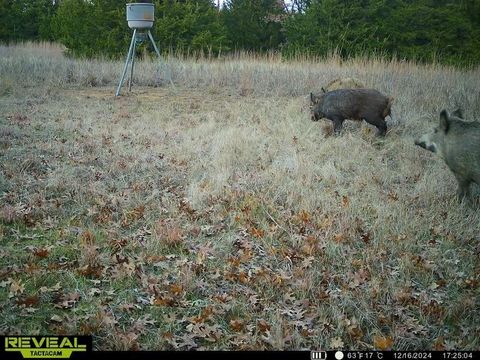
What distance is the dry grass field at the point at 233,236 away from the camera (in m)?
3.57

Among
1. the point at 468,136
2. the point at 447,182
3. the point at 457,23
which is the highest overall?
the point at 457,23

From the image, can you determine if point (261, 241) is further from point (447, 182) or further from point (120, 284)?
point (447, 182)

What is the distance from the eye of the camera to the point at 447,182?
654 centimetres

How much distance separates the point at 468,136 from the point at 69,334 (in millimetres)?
4846

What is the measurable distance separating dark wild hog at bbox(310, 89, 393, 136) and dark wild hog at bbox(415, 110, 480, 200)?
2671 mm

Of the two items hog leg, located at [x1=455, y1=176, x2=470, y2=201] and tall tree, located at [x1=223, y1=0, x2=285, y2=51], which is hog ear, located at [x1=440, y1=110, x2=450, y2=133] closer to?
hog leg, located at [x1=455, y1=176, x2=470, y2=201]

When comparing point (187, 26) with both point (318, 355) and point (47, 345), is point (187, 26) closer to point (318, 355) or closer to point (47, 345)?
point (47, 345)

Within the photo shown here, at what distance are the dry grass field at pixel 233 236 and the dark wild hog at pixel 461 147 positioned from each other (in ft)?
1.42

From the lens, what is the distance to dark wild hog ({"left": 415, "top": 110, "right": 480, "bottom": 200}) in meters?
5.37

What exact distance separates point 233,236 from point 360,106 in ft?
16.0

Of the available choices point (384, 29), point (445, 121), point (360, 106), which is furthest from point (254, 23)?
point (445, 121)

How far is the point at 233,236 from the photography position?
494cm

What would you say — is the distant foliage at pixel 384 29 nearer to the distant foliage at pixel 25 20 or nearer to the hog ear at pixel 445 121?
the hog ear at pixel 445 121

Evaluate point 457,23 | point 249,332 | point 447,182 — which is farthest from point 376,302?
point 457,23
